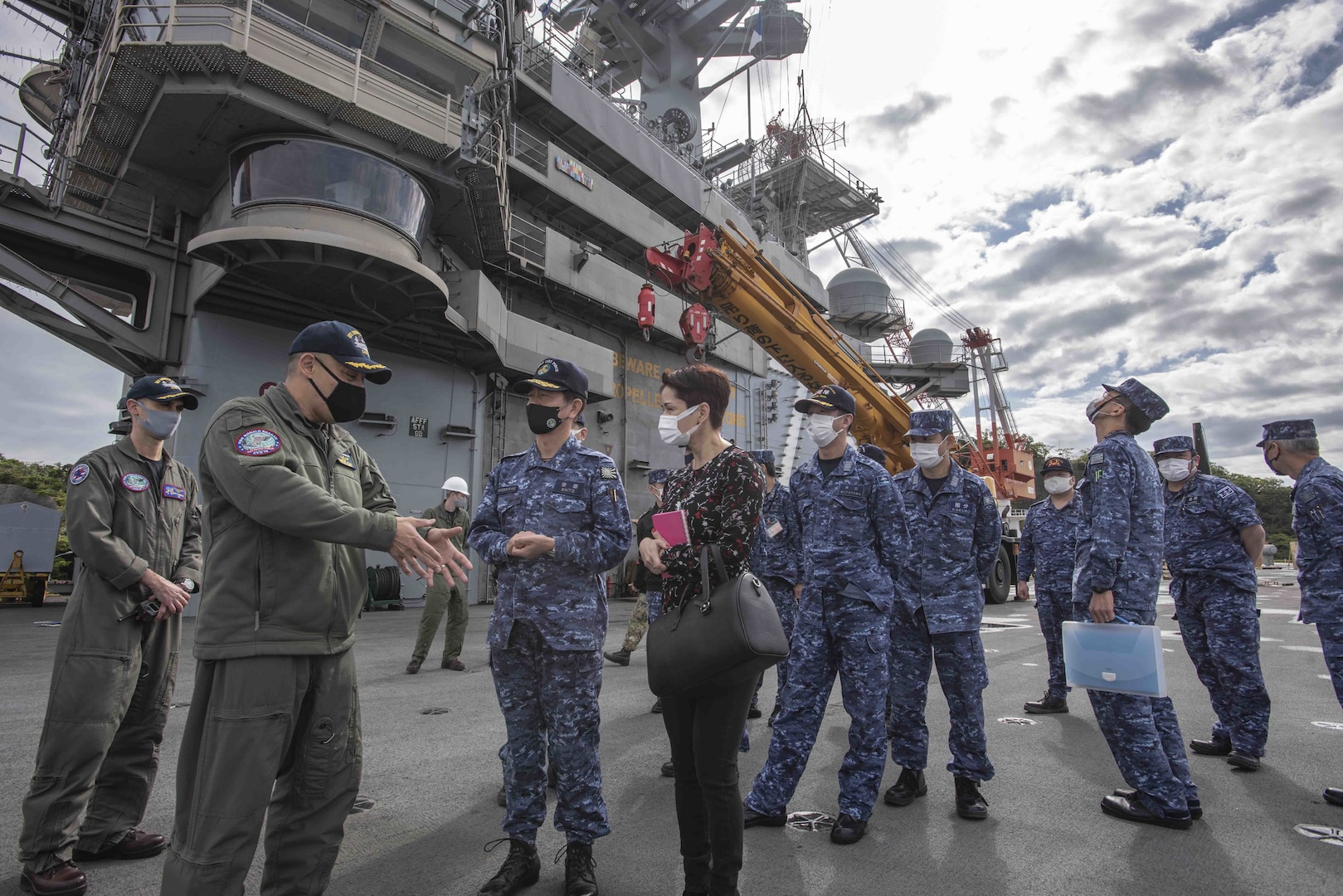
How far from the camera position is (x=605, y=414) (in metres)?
18.3

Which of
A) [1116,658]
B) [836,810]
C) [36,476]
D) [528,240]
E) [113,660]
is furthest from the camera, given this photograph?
[36,476]

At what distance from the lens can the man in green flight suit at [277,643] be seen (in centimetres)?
180

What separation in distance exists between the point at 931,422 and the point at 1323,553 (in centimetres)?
235

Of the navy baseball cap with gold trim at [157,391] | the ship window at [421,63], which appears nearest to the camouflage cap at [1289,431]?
the navy baseball cap with gold trim at [157,391]

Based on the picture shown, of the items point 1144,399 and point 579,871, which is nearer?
point 579,871

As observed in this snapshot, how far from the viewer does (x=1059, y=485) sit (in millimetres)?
6617

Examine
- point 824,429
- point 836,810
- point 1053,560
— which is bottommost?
point 836,810

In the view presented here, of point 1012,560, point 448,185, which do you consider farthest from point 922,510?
point 1012,560

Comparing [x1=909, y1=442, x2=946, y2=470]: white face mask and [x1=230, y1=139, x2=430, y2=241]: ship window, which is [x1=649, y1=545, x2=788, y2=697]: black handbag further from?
[x1=230, y1=139, x2=430, y2=241]: ship window

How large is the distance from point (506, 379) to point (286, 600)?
15031mm

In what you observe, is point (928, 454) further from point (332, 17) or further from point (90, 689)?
point (332, 17)

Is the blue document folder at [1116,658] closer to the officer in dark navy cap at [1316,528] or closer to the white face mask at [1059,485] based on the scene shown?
the officer in dark navy cap at [1316,528]

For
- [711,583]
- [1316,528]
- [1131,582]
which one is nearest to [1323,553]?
[1316,528]

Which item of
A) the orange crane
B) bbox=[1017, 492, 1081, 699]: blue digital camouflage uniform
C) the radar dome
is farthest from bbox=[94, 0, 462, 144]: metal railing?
the radar dome
